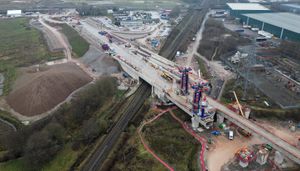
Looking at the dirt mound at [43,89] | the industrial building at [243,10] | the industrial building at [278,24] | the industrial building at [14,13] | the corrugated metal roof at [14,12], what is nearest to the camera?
the dirt mound at [43,89]

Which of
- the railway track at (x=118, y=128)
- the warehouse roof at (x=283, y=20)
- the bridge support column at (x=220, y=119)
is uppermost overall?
the warehouse roof at (x=283, y=20)

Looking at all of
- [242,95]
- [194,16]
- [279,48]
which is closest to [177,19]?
[194,16]

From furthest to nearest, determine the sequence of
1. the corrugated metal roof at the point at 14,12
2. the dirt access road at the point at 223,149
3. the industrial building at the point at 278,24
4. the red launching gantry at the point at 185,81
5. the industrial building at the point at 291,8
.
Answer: the corrugated metal roof at the point at 14,12 → the industrial building at the point at 291,8 → the industrial building at the point at 278,24 → the red launching gantry at the point at 185,81 → the dirt access road at the point at 223,149

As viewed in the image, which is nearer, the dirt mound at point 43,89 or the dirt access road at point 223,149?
the dirt access road at point 223,149

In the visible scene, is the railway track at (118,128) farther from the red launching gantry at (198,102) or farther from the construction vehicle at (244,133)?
the construction vehicle at (244,133)

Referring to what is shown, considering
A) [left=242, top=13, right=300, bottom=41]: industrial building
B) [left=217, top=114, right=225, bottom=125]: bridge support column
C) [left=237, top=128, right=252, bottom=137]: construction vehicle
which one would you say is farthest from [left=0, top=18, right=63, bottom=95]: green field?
[left=242, top=13, right=300, bottom=41]: industrial building

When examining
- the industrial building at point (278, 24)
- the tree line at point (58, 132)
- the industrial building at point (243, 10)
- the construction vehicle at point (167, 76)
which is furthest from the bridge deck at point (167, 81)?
the industrial building at point (243, 10)

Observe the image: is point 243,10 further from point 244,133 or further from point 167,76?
point 244,133

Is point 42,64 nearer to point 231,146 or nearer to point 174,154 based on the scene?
point 174,154
